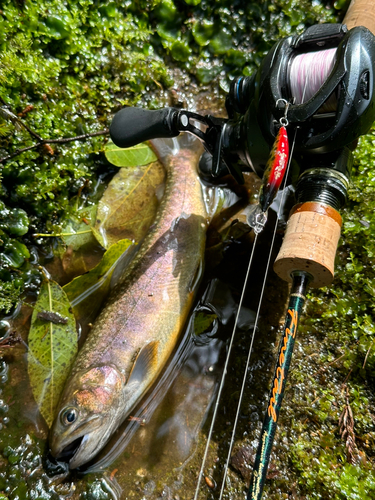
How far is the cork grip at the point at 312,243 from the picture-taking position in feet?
7.17

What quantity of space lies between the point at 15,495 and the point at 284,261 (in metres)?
2.33

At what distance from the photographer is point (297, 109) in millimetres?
2088

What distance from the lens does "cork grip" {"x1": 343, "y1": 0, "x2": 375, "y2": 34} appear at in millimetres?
2941

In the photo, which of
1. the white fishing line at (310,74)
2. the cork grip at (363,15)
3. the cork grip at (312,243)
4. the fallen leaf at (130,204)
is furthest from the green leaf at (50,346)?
the cork grip at (363,15)

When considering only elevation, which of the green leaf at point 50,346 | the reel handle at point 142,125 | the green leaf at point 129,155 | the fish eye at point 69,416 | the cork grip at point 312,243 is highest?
the green leaf at point 129,155

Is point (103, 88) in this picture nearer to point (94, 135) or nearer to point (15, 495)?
point (94, 135)

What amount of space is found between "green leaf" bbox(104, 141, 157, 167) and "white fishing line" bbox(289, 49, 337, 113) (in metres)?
1.84

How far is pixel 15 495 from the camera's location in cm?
259

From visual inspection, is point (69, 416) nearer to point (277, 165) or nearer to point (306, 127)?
point (277, 165)

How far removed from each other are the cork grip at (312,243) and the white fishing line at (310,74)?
58 cm

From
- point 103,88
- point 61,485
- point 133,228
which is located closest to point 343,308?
point 133,228

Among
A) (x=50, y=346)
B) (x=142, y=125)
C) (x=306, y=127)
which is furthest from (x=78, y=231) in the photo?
Answer: (x=306, y=127)

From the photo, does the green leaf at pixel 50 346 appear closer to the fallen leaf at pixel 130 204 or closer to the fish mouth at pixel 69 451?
the fish mouth at pixel 69 451

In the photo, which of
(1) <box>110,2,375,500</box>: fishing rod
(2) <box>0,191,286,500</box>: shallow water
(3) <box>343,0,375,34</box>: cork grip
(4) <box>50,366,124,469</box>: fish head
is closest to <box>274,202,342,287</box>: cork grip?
(1) <box>110,2,375,500</box>: fishing rod
